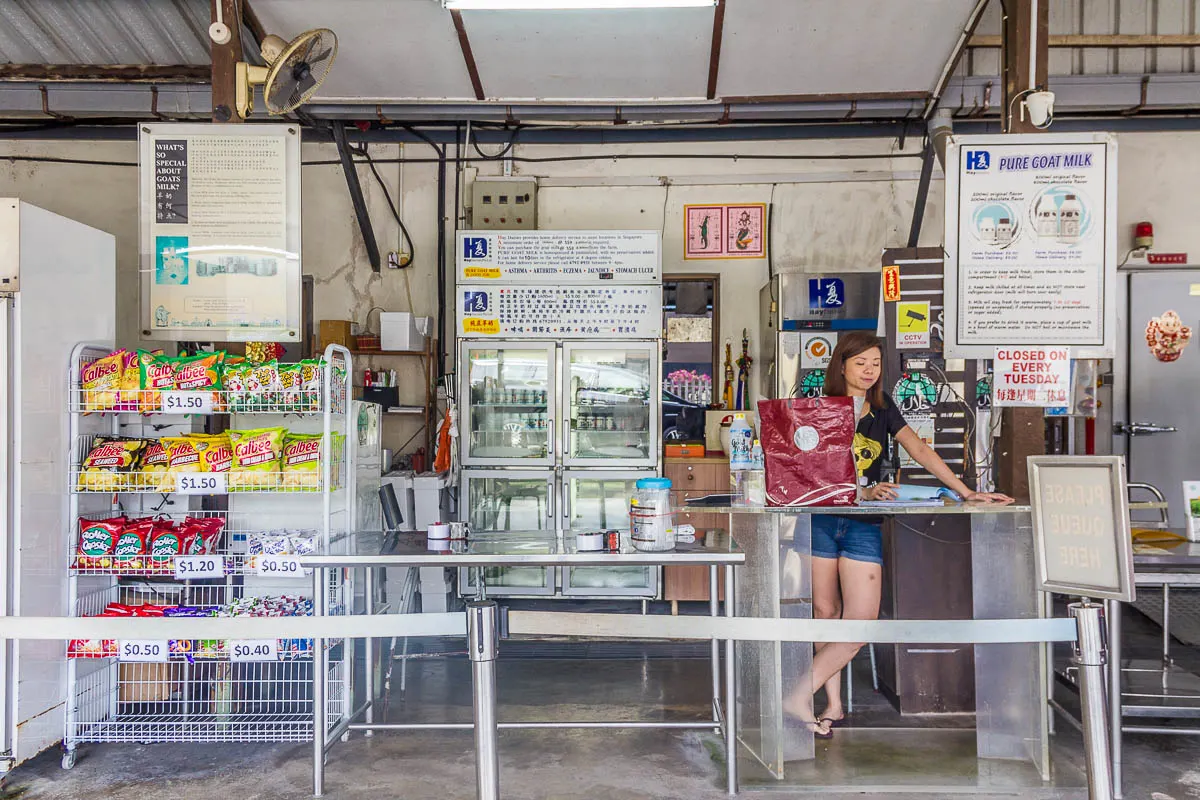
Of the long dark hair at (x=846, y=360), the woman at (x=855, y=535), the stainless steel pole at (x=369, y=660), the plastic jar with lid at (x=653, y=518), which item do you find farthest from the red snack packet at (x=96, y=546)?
the long dark hair at (x=846, y=360)

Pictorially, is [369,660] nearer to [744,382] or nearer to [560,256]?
[560,256]

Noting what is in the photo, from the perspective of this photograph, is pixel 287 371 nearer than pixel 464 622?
No

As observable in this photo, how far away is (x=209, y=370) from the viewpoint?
3441 millimetres

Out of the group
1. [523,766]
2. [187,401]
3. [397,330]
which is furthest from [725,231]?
[523,766]

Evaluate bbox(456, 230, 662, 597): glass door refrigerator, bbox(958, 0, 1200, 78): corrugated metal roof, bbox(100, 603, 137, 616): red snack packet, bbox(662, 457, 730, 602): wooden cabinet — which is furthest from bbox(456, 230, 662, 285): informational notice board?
bbox(100, 603, 137, 616): red snack packet

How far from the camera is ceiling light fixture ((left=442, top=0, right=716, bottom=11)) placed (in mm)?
4055

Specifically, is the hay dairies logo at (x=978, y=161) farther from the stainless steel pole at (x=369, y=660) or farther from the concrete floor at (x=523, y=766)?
the stainless steel pole at (x=369, y=660)

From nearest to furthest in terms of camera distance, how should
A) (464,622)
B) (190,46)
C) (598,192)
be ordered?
1. (464,622)
2. (190,46)
3. (598,192)

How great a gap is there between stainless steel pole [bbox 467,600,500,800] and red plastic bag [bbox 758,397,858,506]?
4.54 ft

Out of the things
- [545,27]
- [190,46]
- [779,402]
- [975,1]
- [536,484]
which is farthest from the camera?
[536,484]

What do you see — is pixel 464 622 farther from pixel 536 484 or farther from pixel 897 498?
pixel 536 484

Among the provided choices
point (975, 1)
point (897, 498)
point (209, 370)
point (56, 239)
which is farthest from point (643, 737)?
point (975, 1)

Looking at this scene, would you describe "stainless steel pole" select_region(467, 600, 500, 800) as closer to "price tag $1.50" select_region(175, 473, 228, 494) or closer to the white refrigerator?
"price tag $1.50" select_region(175, 473, 228, 494)

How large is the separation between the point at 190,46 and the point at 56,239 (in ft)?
7.34
